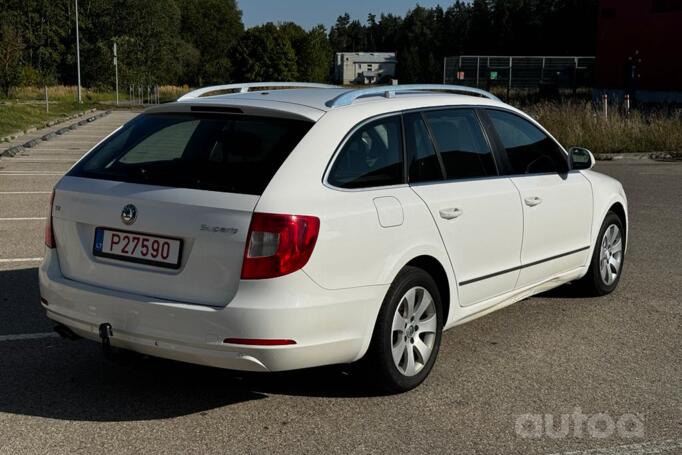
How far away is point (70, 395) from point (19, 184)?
1003cm

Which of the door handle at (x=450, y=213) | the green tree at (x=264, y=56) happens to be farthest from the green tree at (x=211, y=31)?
the door handle at (x=450, y=213)

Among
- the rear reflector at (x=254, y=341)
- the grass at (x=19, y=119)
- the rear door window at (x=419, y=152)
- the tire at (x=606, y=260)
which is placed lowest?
the grass at (x=19, y=119)

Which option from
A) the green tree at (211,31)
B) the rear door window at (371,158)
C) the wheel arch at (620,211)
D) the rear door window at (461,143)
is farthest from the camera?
the green tree at (211,31)

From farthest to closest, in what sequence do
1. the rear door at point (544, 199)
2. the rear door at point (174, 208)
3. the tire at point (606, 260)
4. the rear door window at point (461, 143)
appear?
the tire at point (606, 260)
the rear door at point (544, 199)
the rear door window at point (461, 143)
the rear door at point (174, 208)

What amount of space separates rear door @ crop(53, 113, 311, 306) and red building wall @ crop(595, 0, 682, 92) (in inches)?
1515

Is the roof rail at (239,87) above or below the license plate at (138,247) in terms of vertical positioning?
above

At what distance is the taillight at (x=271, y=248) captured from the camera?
404cm

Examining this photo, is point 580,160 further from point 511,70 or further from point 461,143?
point 511,70

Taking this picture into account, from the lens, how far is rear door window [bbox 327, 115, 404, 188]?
447 cm

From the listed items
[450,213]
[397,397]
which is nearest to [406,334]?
[397,397]

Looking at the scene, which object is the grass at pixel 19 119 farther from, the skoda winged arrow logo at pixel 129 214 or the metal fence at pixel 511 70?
the metal fence at pixel 511 70

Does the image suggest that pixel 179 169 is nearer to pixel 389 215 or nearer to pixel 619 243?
pixel 389 215

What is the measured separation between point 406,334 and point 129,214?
62.9 inches

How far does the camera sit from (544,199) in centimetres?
594
